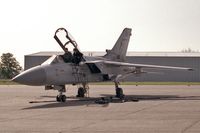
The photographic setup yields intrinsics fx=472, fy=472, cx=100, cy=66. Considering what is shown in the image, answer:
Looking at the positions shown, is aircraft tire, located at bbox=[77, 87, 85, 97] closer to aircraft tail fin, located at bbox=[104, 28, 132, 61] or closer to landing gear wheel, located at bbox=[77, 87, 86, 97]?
landing gear wheel, located at bbox=[77, 87, 86, 97]

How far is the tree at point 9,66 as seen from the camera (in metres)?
125

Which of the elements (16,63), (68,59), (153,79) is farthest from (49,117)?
(16,63)

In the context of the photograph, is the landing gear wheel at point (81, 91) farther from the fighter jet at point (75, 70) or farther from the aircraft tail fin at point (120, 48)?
the aircraft tail fin at point (120, 48)

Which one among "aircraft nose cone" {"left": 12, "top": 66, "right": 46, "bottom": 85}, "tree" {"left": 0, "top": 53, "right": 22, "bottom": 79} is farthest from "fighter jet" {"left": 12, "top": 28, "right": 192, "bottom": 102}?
"tree" {"left": 0, "top": 53, "right": 22, "bottom": 79}

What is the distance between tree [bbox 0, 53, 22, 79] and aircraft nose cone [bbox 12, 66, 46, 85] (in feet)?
337

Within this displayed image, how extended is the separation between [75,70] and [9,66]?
10342cm

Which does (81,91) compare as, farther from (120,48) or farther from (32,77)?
(32,77)

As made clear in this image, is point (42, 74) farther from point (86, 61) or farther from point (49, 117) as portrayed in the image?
point (49, 117)

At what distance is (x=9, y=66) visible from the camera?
12706 centimetres

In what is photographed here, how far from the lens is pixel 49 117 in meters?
15.6

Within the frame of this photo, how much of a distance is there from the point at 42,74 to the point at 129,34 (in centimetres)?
1184

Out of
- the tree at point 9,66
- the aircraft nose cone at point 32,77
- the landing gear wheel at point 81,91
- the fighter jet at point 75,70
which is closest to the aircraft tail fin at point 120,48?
the fighter jet at point 75,70

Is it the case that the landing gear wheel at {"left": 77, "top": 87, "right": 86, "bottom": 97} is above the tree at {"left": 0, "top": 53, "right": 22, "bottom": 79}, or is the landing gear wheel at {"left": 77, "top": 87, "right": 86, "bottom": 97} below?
below

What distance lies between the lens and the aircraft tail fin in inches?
1262
